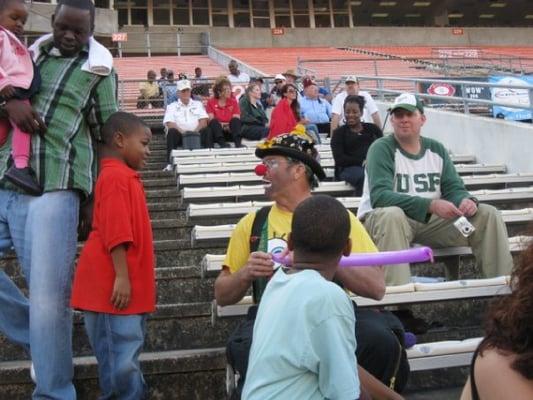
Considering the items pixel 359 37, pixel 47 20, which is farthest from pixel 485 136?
pixel 359 37

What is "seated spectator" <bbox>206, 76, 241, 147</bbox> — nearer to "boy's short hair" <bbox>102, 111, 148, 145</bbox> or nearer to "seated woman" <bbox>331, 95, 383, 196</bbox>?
"seated woman" <bbox>331, 95, 383, 196</bbox>

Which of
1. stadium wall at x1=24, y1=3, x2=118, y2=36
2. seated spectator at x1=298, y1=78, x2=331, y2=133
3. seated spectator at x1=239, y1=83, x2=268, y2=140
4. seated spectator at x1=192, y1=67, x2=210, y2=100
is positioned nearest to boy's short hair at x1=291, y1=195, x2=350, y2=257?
seated spectator at x1=239, y1=83, x2=268, y2=140

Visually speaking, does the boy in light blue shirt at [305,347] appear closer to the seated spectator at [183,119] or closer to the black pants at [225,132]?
the seated spectator at [183,119]

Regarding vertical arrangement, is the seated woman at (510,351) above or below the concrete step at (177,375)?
above

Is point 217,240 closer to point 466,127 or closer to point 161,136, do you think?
point 466,127

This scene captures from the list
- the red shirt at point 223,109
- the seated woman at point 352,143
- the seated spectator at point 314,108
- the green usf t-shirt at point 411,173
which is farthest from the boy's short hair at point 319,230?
the seated spectator at point 314,108

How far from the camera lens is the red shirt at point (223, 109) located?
424 inches

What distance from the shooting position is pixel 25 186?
285 centimetres

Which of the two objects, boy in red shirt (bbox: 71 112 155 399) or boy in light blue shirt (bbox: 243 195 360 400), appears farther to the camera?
boy in red shirt (bbox: 71 112 155 399)

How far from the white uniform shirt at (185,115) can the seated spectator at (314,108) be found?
1.91 metres

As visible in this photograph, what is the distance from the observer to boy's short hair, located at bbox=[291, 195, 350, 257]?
223cm

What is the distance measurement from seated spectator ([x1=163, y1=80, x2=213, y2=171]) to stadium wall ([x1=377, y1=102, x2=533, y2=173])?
317cm

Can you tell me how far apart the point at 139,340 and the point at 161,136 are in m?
9.77

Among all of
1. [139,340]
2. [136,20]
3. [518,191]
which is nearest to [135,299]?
[139,340]
